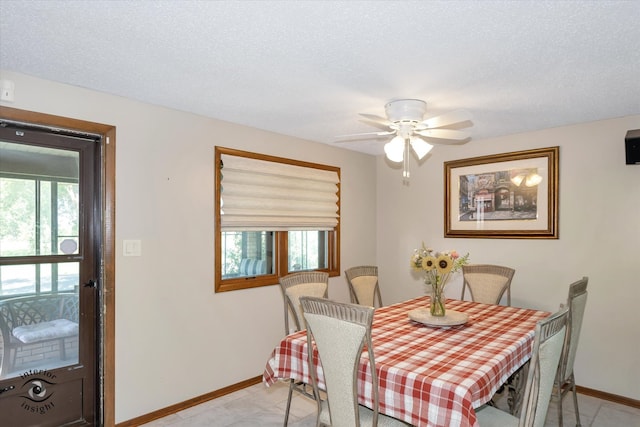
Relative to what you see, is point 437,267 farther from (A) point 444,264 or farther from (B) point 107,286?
(B) point 107,286

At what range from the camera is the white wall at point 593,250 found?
3.20m

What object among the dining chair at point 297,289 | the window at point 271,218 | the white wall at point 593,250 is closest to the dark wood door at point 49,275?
the window at point 271,218

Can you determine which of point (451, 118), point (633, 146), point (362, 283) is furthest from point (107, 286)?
point (633, 146)

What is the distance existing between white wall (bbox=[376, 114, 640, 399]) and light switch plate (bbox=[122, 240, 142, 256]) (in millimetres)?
3114

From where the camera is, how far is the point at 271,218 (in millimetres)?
3697

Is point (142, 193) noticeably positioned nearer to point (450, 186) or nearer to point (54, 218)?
point (54, 218)

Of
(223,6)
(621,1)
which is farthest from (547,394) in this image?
(223,6)

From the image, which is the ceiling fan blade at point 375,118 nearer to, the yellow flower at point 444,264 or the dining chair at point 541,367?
the yellow flower at point 444,264

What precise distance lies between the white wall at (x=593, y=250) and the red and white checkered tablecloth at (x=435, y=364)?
970 mm

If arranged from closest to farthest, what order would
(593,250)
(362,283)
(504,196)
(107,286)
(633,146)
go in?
(107,286)
(633,146)
(593,250)
(362,283)
(504,196)

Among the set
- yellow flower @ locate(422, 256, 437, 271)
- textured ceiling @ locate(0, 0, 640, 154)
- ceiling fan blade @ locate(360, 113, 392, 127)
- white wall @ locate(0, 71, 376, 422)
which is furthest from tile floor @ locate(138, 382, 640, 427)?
textured ceiling @ locate(0, 0, 640, 154)

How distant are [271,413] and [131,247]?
1604 millimetres

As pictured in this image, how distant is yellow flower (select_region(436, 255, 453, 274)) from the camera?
101 inches

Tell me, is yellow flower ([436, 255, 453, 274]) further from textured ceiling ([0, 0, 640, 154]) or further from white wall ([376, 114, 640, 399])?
Answer: white wall ([376, 114, 640, 399])
